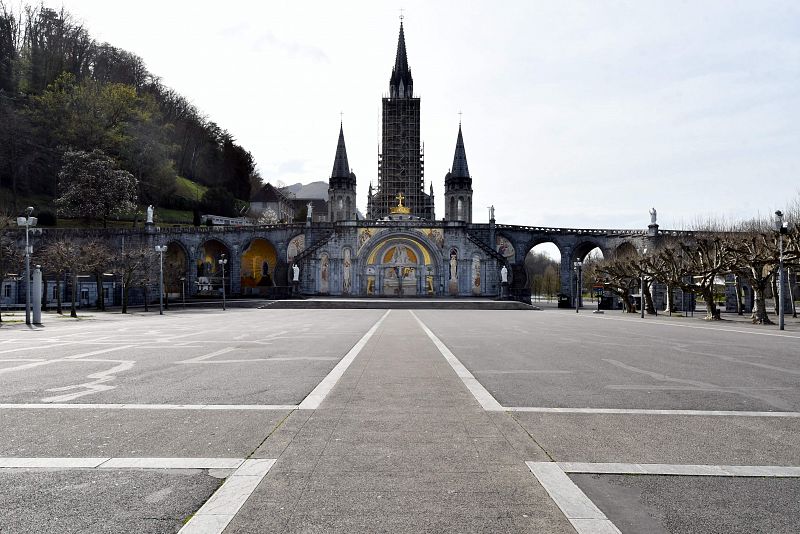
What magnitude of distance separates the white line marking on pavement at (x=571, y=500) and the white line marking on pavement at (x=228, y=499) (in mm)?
2497

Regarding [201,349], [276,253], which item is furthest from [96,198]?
[201,349]

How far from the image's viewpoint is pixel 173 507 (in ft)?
14.9

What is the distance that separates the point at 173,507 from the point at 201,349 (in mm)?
12810

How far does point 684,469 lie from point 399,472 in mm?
2712

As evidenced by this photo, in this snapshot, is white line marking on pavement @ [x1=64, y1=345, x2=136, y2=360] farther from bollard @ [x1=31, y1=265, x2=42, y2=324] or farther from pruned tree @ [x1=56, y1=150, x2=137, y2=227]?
pruned tree @ [x1=56, y1=150, x2=137, y2=227]

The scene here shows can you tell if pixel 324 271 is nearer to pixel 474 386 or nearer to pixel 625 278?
pixel 625 278

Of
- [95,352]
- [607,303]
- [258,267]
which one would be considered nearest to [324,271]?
[258,267]

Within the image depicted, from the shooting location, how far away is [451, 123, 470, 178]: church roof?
8488 cm

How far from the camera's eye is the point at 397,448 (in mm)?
6191

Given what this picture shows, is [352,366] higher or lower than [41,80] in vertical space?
lower

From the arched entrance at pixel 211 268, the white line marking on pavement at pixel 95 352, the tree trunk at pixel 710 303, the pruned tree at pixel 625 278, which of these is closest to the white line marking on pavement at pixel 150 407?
the white line marking on pavement at pixel 95 352

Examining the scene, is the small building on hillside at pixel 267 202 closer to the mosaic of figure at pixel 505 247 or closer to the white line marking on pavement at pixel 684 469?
the mosaic of figure at pixel 505 247

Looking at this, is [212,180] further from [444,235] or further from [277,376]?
[277,376]

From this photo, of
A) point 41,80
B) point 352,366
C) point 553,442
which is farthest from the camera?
point 41,80
